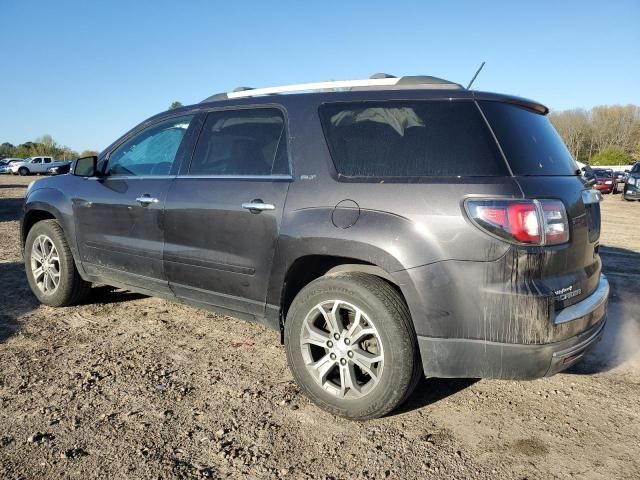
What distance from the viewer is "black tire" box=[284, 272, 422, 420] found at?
2.57 m

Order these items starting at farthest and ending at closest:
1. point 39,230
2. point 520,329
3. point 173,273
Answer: point 39,230 < point 173,273 < point 520,329

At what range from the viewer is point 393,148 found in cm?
277

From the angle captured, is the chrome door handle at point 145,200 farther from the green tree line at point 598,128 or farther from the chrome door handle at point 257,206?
the green tree line at point 598,128

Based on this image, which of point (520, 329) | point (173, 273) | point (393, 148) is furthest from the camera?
point (173, 273)

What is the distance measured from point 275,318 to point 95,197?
216 cm

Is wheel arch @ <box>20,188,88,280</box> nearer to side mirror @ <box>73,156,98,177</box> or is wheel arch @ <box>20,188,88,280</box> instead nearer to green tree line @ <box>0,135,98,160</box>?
side mirror @ <box>73,156,98,177</box>

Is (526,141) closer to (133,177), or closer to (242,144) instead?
(242,144)

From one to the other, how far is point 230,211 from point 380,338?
1.32 m

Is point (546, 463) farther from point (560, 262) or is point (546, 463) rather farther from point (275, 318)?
point (275, 318)

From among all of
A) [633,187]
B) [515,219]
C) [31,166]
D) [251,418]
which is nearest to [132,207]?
[251,418]

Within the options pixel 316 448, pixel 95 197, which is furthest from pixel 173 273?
pixel 316 448

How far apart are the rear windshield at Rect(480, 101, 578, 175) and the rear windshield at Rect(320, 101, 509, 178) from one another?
0.07 m

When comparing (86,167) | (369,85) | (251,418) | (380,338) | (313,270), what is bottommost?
(251,418)

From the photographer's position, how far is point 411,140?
2.73 m
